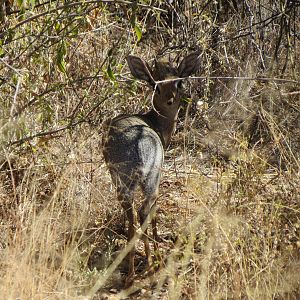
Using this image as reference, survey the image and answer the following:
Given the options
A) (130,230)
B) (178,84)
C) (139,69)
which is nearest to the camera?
(130,230)

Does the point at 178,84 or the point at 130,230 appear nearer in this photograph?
the point at 130,230

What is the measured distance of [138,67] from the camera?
5895 mm

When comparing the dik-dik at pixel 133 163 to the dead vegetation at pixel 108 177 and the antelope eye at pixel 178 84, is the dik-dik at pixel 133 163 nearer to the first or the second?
the dead vegetation at pixel 108 177

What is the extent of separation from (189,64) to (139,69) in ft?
1.43

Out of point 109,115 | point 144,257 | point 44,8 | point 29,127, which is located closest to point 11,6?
point 44,8

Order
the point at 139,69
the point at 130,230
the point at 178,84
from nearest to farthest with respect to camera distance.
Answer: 1. the point at 130,230
2. the point at 139,69
3. the point at 178,84

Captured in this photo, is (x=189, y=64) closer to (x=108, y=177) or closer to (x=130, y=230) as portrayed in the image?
(x=108, y=177)

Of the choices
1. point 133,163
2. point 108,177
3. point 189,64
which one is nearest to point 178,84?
point 189,64

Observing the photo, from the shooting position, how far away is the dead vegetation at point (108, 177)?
427 cm

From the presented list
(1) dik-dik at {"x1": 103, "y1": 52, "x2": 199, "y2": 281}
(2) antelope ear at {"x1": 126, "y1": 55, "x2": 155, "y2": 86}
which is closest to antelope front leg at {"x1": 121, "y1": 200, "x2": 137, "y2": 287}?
(1) dik-dik at {"x1": 103, "y1": 52, "x2": 199, "y2": 281}

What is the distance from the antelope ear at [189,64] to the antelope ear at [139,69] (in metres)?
0.28

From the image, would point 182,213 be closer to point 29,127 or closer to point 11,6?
point 29,127

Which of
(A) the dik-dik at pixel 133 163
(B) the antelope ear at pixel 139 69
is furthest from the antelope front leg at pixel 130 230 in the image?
(B) the antelope ear at pixel 139 69

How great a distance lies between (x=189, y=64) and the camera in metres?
5.98
